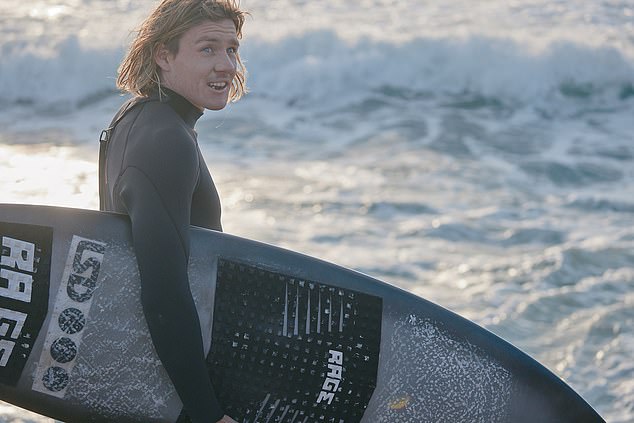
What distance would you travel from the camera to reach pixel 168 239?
2.23 m

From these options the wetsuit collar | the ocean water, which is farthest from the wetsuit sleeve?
the ocean water

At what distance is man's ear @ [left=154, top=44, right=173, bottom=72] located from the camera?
249cm

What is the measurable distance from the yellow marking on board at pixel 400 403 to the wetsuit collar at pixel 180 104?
3.16ft

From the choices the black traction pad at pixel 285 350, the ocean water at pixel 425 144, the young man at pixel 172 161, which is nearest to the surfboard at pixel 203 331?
the black traction pad at pixel 285 350

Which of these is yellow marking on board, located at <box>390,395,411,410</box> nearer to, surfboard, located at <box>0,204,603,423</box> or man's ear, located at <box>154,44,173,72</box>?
surfboard, located at <box>0,204,603,423</box>

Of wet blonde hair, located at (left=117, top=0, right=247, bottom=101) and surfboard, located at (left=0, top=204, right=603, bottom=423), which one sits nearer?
wet blonde hair, located at (left=117, top=0, right=247, bottom=101)

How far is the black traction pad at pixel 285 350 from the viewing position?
102 inches

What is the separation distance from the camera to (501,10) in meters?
13.0

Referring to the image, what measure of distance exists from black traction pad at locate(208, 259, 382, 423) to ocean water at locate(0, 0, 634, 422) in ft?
2.84

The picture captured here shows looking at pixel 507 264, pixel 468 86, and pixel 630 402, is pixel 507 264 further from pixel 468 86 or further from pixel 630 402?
→ pixel 468 86

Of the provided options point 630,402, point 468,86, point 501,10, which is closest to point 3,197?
point 630,402

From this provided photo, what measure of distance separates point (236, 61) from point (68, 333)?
2.66ft

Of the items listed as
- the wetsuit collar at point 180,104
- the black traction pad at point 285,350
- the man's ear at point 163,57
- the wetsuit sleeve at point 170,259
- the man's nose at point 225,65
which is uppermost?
the man's ear at point 163,57

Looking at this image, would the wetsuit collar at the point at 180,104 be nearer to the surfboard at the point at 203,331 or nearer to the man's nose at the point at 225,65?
the man's nose at the point at 225,65
